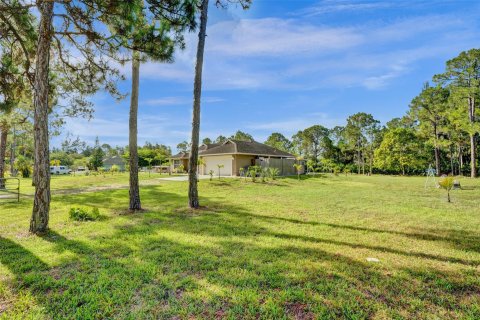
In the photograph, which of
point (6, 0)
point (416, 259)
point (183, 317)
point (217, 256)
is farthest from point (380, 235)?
point (6, 0)

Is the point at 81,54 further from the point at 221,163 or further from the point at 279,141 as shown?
the point at 279,141

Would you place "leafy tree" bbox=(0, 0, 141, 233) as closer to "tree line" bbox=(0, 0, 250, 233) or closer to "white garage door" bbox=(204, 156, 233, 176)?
"tree line" bbox=(0, 0, 250, 233)

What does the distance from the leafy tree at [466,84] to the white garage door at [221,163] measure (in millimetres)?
23287

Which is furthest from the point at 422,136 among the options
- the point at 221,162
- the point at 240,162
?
the point at 221,162

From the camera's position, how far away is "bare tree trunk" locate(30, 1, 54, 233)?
5.26 m

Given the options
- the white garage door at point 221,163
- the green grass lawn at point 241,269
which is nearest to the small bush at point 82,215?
the green grass lawn at point 241,269

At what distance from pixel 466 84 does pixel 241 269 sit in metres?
33.6

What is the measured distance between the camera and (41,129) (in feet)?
17.4

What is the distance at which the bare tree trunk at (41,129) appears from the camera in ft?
17.3

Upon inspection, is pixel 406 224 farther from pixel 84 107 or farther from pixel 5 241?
pixel 84 107

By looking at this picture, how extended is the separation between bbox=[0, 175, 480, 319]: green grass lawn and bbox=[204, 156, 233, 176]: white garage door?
1789 cm

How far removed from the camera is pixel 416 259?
396 cm

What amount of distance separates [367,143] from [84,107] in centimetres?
4400

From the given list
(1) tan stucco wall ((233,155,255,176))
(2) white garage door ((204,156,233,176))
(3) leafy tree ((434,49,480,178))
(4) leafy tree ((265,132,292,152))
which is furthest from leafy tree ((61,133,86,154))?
(3) leafy tree ((434,49,480,178))
